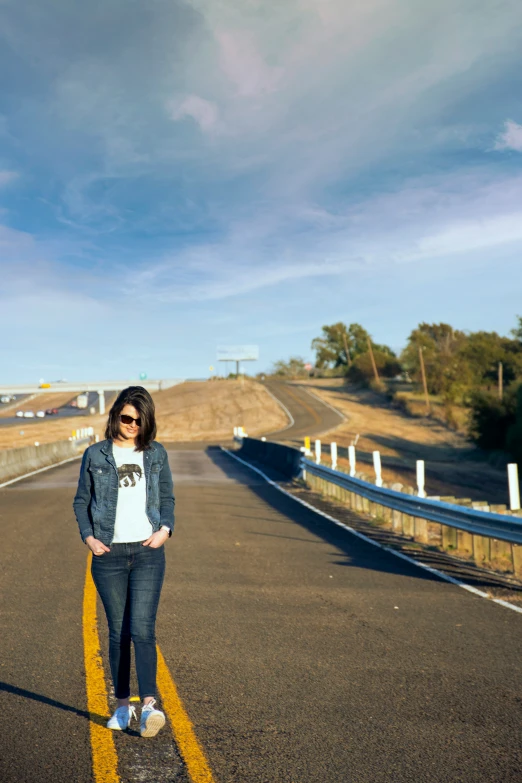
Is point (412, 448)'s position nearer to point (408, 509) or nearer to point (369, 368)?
point (408, 509)

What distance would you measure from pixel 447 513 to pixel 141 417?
26.4 feet

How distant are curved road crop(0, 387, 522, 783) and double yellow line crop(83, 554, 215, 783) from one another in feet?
0.07

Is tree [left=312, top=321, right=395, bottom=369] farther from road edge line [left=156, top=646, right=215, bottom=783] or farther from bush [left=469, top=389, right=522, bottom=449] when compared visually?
road edge line [left=156, top=646, right=215, bottom=783]

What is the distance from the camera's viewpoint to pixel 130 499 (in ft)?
15.3

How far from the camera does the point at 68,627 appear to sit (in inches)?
285

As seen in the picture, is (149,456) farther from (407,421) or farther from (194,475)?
(407,421)

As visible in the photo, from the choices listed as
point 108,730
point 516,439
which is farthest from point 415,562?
point 516,439

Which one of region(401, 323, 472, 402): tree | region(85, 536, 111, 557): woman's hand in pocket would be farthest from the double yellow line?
region(401, 323, 472, 402): tree

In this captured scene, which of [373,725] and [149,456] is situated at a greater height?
[149,456]

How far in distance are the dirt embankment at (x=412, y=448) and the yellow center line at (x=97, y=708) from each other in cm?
2788

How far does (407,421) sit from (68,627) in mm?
80799

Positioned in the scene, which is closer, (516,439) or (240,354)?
(516,439)

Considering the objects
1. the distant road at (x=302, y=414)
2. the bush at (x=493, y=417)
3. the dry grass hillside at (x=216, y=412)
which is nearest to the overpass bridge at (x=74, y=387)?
the dry grass hillside at (x=216, y=412)

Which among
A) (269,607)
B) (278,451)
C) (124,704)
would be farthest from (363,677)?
(278,451)
